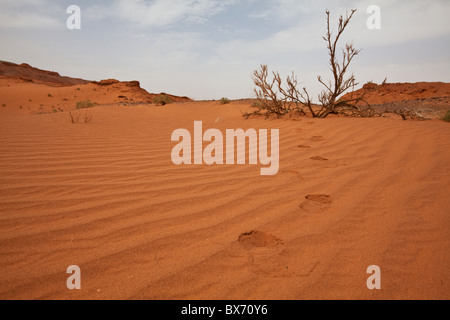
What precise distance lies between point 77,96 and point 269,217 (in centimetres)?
2207

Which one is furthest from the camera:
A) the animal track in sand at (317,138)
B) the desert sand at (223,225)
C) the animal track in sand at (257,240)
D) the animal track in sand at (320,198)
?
the animal track in sand at (317,138)

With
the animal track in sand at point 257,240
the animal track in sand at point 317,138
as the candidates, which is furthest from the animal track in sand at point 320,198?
the animal track in sand at point 317,138

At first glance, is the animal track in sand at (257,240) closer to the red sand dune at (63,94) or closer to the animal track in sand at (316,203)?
the animal track in sand at (316,203)

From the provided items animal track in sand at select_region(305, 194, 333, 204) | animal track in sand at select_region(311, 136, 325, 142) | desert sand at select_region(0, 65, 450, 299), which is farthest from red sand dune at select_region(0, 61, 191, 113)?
animal track in sand at select_region(305, 194, 333, 204)

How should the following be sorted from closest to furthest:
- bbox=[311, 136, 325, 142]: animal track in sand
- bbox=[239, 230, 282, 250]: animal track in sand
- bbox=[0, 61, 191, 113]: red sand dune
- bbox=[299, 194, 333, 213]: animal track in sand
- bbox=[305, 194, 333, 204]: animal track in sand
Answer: bbox=[239, 230, 282, 250]: animal track in sand
bbox=[299, 194, 333, 213]: animal track in sand
bbox=[305, 194, 333, 204]: animal track in sand
bbox=[311, 136, 325, 142]: animal track in sand
bbox=[0, 61, 191, 113]: red sand dune

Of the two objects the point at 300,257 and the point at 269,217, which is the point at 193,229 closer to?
the point at 269,217

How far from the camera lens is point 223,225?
60.1 inches

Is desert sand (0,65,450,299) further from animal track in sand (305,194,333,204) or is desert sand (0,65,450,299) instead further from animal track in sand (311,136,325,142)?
animal track in sand (311,136,325,142)

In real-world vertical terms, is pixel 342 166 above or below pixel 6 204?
above

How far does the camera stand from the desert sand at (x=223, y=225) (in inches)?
43.2

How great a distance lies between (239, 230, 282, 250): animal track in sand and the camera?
1372 millimetres

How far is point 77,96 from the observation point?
1945 centimetres

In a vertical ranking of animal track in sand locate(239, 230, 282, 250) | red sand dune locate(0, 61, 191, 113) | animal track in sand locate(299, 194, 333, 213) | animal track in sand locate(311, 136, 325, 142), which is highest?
red sand dune locate(0, 61, 191, 113)
